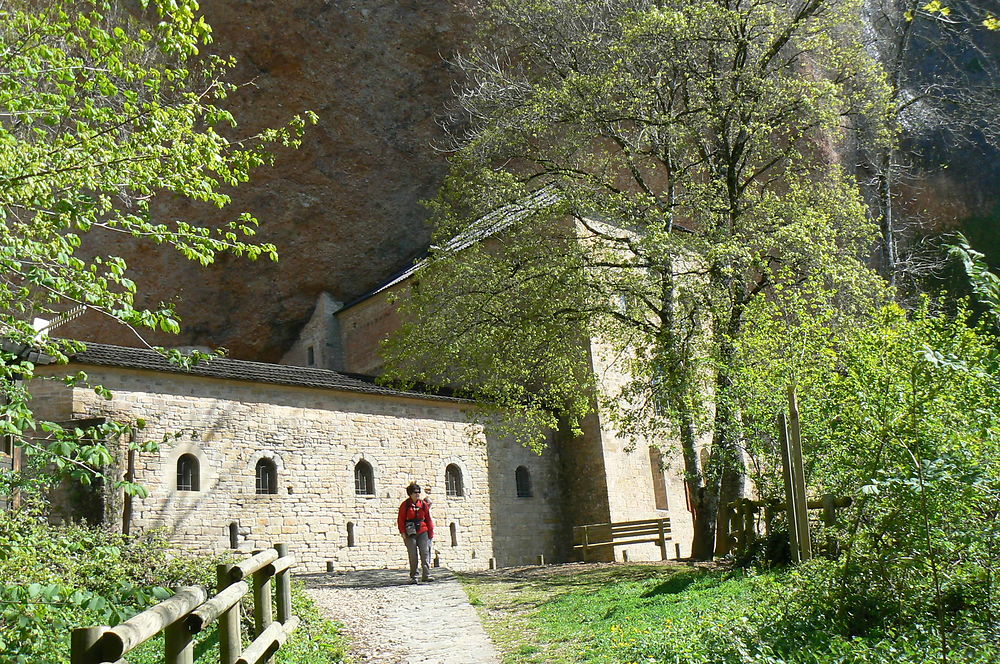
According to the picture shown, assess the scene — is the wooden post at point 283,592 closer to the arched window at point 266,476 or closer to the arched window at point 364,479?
the arched window at point 266,476

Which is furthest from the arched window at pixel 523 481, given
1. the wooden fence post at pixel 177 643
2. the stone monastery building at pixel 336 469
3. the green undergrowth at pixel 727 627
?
the wooden fence post at pixel 177 643

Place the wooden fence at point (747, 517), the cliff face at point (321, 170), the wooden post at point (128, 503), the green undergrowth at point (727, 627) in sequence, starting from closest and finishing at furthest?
the green undergrowth at point (727, 627) < the wooden fence at point (747, 517) < the wooden post at point (128, 503) < the cliff face at point (321, 170)

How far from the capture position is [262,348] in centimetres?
3042

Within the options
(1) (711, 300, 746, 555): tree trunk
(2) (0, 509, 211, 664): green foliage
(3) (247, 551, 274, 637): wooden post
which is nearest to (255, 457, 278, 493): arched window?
(2) (0, 509, 211, 664): green foliage

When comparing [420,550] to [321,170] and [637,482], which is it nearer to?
[637,482]

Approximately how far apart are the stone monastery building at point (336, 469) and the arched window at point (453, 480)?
0.08 ft

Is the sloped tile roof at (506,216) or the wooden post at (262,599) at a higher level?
the sloped tile roof at (506,216)

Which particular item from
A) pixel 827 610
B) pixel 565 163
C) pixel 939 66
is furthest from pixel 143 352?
pixel 939 66

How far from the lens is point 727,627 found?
22.5ft

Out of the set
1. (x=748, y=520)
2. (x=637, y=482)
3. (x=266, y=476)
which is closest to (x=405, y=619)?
(x=748, y=520)

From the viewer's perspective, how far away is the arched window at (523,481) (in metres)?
21.1

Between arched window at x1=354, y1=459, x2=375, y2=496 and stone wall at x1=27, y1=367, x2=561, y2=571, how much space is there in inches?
5.2

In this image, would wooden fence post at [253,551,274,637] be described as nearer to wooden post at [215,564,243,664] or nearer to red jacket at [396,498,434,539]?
wooden post at [215,564,243,664]

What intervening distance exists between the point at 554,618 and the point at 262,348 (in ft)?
75.1
